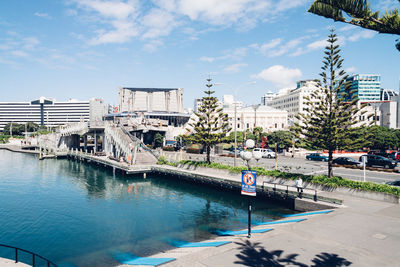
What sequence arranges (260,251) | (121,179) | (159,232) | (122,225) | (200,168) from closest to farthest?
(260,251) → (159,232) → (122,225) → (200,168) → (121,179)

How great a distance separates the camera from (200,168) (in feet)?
138

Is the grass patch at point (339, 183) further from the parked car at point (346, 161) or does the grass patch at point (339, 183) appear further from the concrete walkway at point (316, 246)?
the parked car at point (346, 161)

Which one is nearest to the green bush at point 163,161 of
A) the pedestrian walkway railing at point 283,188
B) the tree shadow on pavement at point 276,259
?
the pedestrian walkway railing at point 283,188

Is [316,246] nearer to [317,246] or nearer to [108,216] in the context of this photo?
[317,246]

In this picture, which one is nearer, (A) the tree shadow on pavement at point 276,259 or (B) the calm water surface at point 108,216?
(A) the tree shadow on pavement at point 276,259

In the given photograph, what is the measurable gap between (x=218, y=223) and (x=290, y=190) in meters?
8.20

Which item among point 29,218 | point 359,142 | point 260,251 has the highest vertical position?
point 359,142

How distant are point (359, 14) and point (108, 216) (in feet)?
85.6

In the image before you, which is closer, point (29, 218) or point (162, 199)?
point (29, 218)

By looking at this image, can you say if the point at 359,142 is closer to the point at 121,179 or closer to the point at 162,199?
the point at 162,199

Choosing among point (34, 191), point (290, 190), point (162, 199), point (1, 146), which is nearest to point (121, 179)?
point (34, 191)

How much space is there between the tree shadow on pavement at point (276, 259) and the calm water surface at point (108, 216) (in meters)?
7.94

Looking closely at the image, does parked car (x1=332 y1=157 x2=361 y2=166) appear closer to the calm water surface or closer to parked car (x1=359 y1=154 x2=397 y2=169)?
parked car (x1=359 y1=154 x2=397 y2=169)

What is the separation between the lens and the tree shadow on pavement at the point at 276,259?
1205 centimetres
